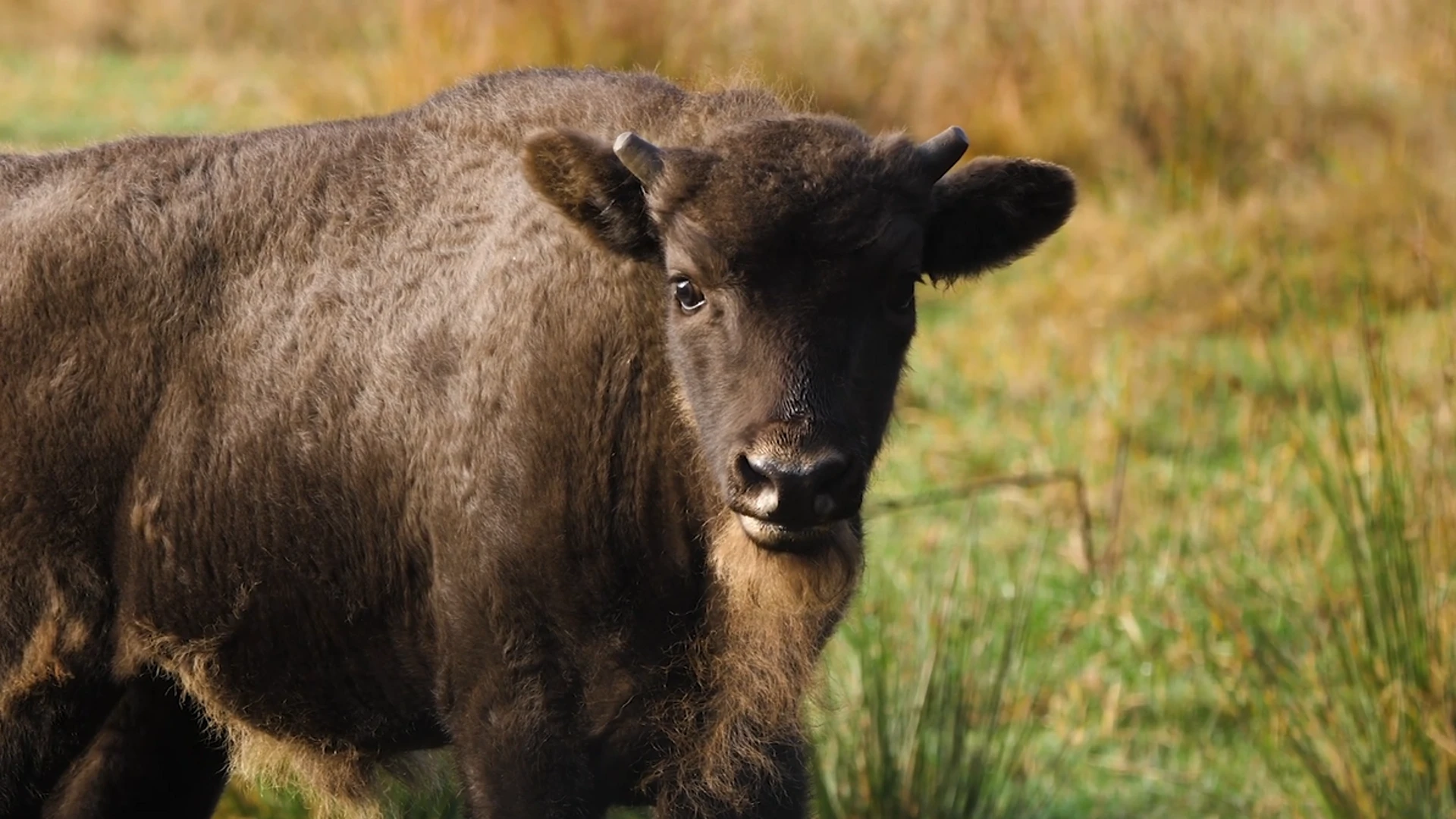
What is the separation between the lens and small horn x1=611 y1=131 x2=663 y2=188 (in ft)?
14.2

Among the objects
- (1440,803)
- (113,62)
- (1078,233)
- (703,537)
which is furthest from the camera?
(113,62)

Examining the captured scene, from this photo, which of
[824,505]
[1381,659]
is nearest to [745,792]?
[824,505]

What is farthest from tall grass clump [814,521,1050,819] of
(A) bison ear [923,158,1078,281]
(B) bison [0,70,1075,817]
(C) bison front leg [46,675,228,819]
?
(C) bison front leg [46,675,228,819]

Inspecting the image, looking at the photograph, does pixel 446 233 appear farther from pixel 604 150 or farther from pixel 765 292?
pixel 765 292

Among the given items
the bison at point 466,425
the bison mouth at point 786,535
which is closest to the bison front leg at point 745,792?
the bison at point 466,425

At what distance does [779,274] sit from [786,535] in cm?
54

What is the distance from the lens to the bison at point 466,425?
4.30 m

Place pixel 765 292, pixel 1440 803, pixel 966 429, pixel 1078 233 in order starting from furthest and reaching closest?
pixel 1078 233 → pixel 966 429 → pixel 1440 803 → pixel 765 292

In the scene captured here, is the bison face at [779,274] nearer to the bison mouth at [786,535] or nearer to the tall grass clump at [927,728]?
the bison mouth at [786,535]

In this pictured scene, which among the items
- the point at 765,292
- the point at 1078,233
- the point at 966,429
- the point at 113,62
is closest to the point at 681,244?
the point at 765,292

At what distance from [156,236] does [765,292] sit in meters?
1.66

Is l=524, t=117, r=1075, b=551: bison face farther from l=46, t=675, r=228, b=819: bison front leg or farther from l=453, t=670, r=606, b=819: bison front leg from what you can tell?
l=46, t=675, r=228, b=819: bison front leg

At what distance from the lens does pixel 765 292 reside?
421 centimetres

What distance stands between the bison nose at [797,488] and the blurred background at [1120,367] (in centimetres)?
148
